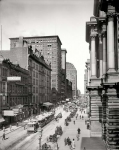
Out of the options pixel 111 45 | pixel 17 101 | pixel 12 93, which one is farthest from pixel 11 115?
pixel 111 45

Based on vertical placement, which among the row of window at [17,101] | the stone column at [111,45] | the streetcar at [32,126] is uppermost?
the stone column at [111,45]

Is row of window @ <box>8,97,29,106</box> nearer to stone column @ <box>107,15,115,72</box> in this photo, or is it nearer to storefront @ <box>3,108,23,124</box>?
storefront @ <box>3,108,23,124</box>

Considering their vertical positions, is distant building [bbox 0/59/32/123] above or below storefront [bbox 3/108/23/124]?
above

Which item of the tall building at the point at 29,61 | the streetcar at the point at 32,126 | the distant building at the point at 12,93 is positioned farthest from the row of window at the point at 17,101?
the streetcar at the point at 32,126

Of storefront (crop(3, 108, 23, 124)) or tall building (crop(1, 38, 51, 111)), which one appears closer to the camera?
storefront (crop(3, 108, 23, 124))

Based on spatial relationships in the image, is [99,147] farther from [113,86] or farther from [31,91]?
[31,91]

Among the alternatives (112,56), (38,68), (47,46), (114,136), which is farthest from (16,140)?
(47,46)

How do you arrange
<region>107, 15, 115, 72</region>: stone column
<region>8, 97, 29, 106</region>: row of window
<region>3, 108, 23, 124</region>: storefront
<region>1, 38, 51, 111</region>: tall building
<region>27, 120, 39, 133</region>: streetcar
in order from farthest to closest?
<region>1, 38, 51, 111</region>: tall building → <region>8, 97, 29, 106</region>: row of window → <region>3, 108, 23, 124</region>: storefront → <region>27, 120, 39, 133</region>: streetcar → <region>107, 15, 115, 72</region>: stone column

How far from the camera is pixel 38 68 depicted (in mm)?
74062

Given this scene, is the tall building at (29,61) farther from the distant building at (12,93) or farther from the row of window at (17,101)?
the row of window at (17,101)

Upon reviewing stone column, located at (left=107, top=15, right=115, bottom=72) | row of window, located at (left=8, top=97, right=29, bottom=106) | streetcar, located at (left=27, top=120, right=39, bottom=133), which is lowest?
streetcar, located at (left=27, top=120, right=39, bottom=133)

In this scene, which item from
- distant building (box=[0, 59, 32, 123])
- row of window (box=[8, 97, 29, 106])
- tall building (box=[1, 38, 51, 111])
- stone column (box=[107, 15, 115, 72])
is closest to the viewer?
stone column (box=[107, 15, 115, 72])

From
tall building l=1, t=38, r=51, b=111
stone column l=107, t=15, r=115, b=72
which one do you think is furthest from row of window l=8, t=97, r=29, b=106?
stone column l=107, t=15, r=115, b=72

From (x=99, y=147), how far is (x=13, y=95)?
93.8 feet
